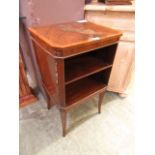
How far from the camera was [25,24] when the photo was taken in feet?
4.20

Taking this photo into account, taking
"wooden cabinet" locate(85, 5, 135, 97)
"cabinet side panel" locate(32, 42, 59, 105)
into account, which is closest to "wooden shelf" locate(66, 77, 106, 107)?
"cabinet side panel" locate(32, 42, 59, 105)

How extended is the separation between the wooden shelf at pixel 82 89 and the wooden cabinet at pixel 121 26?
335mm

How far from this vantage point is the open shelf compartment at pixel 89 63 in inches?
43.8

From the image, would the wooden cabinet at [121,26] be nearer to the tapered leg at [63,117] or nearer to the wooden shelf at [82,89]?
the wooden shelf at [82,89]

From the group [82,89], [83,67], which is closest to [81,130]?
[82,89]

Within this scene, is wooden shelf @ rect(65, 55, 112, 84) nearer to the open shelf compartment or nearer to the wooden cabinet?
the open shelf compartment

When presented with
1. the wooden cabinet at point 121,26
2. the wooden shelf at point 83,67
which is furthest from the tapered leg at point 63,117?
the wooden cabinet at point 121,26

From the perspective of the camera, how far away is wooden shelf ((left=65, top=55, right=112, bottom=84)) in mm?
1090

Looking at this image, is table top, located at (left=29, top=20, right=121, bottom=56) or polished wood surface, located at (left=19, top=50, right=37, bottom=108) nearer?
table top, located at (left=29, top=20, right=121, bottom=56)

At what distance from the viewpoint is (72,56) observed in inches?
39.9

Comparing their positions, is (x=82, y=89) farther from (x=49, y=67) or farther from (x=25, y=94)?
(x=25, y=94)
